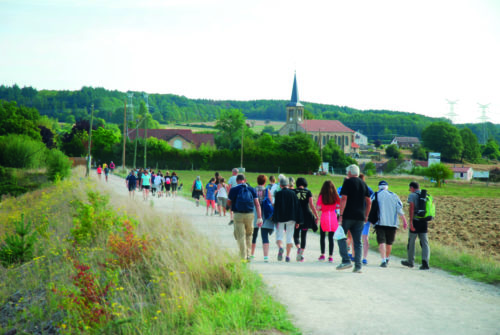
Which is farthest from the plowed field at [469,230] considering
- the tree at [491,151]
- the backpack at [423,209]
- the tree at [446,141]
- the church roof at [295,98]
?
the church roof at [295,98]

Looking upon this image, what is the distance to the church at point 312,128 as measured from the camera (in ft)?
516

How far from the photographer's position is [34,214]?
2142 centimetres

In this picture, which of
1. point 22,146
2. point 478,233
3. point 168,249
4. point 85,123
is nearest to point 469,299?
point 168,249

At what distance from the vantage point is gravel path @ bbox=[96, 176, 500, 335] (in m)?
6.26

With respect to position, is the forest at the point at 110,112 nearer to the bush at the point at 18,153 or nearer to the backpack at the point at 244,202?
the bush at the point at 18,153

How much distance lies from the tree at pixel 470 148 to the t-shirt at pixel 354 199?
436 ft

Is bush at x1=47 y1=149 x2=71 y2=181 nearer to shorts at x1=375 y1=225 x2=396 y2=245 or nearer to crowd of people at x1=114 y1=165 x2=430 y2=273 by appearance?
crowd of people at x1=114 y1=165 x2=430 y2=273

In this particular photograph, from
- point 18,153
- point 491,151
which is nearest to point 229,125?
point 18,153

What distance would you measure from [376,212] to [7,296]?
8541 millimetres

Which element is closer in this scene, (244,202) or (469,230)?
(244,202)

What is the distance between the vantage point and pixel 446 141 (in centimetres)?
12850

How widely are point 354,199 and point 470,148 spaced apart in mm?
133927

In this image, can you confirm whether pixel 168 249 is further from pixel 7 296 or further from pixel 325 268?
pixel 7 296

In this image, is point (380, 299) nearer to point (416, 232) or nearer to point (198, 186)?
point (416, 232)
